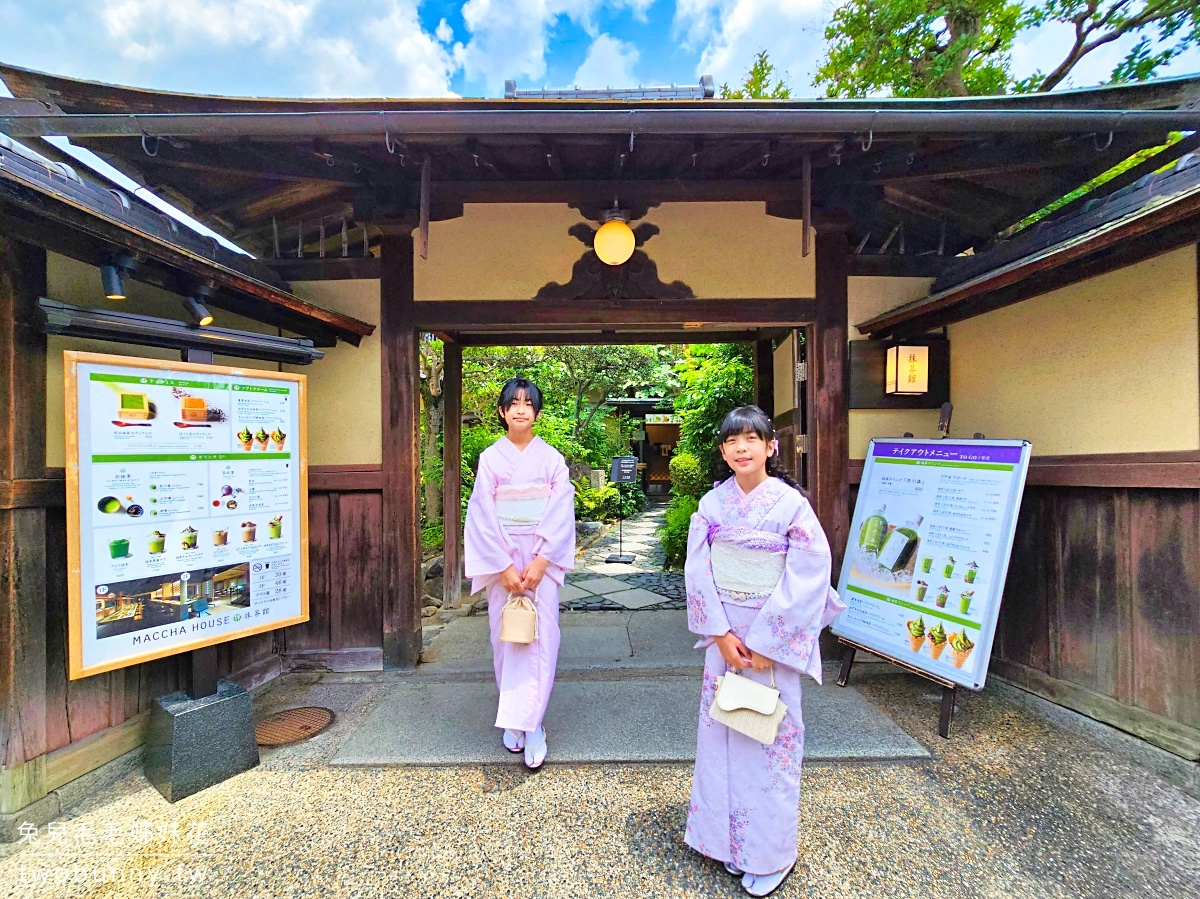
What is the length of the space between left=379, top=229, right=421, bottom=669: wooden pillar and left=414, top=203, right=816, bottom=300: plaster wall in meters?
0.17

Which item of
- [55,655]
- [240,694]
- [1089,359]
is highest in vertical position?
[1089,359]

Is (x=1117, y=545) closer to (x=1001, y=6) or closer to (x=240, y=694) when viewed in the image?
(x=240, y=694)

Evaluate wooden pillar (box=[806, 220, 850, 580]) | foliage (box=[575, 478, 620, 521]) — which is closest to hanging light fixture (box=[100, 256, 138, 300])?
wooden pillar (box=[806, 220, 850, 580])

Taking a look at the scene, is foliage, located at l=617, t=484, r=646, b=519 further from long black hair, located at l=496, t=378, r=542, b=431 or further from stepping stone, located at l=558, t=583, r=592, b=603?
long black hair, located at l=496, t=378, r=542, b=431

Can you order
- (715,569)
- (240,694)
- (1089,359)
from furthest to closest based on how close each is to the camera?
(1089,359), (240,694), (715,569)

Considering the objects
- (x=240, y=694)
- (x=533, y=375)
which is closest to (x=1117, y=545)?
(x=240, y=694)

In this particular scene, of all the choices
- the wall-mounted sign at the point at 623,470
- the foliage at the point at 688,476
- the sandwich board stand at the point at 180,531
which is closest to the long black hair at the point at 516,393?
the sandwich board stand at the point at 180,531

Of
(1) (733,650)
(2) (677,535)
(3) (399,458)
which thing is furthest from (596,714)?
(2) (677,535)

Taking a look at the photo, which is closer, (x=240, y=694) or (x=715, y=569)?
(x=715, y=569)

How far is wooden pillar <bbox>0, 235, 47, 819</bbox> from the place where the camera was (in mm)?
2342

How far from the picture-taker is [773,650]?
A: 1.99 metres

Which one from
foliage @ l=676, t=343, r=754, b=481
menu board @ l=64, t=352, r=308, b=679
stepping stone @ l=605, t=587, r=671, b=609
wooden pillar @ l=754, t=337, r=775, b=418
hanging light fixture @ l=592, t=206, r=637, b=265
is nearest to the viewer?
menu board @ l=64, t=352, r=308, b=679

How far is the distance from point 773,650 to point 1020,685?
8.73ft

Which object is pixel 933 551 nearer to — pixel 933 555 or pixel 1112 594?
pixel 933 555
